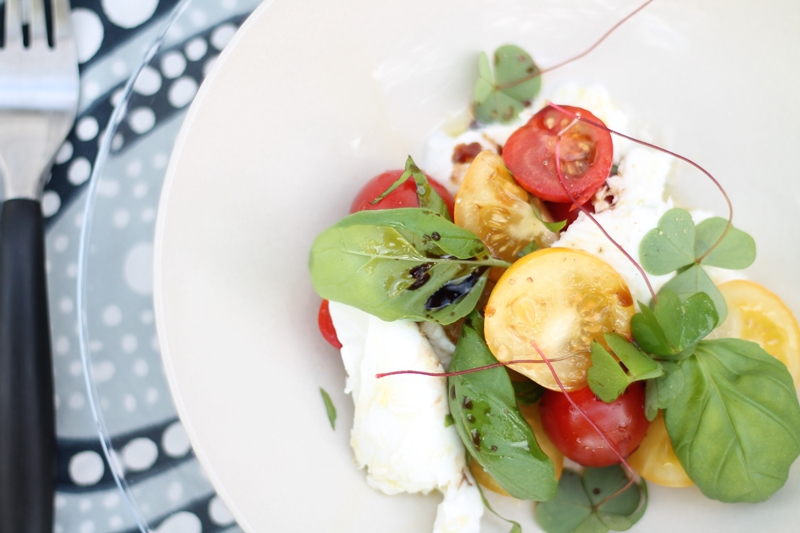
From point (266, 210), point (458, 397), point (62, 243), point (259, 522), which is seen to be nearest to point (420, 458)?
point (458, 397)

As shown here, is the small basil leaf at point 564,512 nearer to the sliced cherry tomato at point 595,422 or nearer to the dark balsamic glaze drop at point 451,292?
the sliced cherry tomato at point 595,422

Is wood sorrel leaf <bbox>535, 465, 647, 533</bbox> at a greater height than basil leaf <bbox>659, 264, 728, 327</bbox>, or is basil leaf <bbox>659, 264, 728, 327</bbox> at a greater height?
basil leaf <bbox>659, 264, 728, 327</bbox>

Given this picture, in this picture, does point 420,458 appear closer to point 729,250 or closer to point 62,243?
point 729,250

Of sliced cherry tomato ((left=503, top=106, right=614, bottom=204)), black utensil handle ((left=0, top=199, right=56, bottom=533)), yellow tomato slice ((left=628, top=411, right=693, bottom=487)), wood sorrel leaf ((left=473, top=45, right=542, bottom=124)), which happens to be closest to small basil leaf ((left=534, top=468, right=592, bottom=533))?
yellow tomato slice ((left=628, top=411, right=693, bottom=487))

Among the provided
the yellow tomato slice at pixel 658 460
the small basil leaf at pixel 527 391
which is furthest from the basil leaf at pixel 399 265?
the yellow tomato slice at pixel 658 460

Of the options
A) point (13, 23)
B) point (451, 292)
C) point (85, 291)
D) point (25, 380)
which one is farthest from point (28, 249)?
point (451, 292)

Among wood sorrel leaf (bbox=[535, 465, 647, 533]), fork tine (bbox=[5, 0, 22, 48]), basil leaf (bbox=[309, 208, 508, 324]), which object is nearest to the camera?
basil leaf (bbox=[309, 208, 508, 324])

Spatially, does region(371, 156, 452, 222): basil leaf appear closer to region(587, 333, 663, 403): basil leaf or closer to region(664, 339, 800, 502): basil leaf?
region(587, 333, 663, 403): basil leaf

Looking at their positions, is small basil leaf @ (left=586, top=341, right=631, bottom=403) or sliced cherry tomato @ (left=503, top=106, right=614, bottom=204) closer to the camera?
small basil leaf @ (left=586, top=341, right=631, bottom=403)
